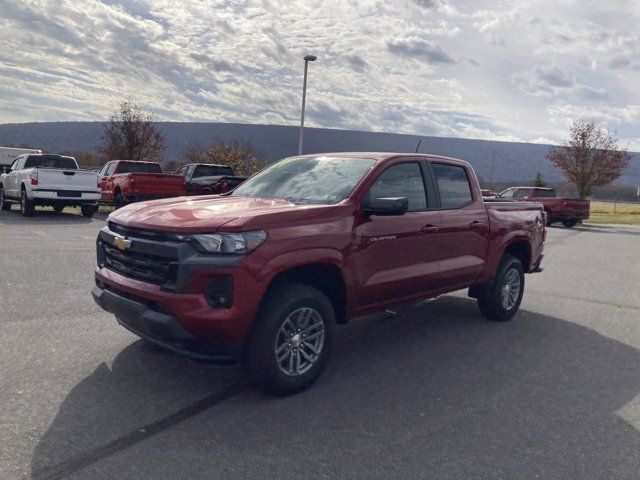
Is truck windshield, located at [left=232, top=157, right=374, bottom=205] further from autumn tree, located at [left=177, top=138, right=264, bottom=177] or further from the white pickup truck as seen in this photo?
autumn tree, located at [left=177, top=138, right=264, bottom=177]

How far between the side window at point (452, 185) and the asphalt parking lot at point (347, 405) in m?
1.37

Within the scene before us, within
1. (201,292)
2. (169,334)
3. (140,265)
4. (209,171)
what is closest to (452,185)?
(201,292)

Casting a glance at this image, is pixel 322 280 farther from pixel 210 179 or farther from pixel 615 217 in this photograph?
pixel 615 217

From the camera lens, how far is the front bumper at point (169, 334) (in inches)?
146

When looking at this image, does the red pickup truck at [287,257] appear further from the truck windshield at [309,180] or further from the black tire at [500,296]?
the black tire at [500,296]

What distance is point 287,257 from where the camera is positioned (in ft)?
12.9

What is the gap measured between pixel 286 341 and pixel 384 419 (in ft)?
2.83

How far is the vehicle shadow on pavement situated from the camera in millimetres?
3117

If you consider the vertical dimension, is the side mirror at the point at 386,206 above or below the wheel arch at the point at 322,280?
above

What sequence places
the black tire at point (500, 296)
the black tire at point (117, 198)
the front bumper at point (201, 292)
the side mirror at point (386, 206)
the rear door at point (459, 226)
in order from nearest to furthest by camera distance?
the front bumper at point (201, 292), the side mirror at point (386, 206), the rear door at point (459, 226), the black tire at point (500, 296), the black tire at point (117, 198)

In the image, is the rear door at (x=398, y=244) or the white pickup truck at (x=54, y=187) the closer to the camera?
the rear door at (x=398, y=244)

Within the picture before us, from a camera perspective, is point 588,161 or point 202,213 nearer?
point 202,213

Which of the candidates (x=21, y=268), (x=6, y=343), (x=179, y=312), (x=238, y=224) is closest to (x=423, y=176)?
(x=238, y=224)

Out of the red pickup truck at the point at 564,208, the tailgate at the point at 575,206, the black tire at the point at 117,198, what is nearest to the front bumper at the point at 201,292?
the black tire at the point at 117,198
